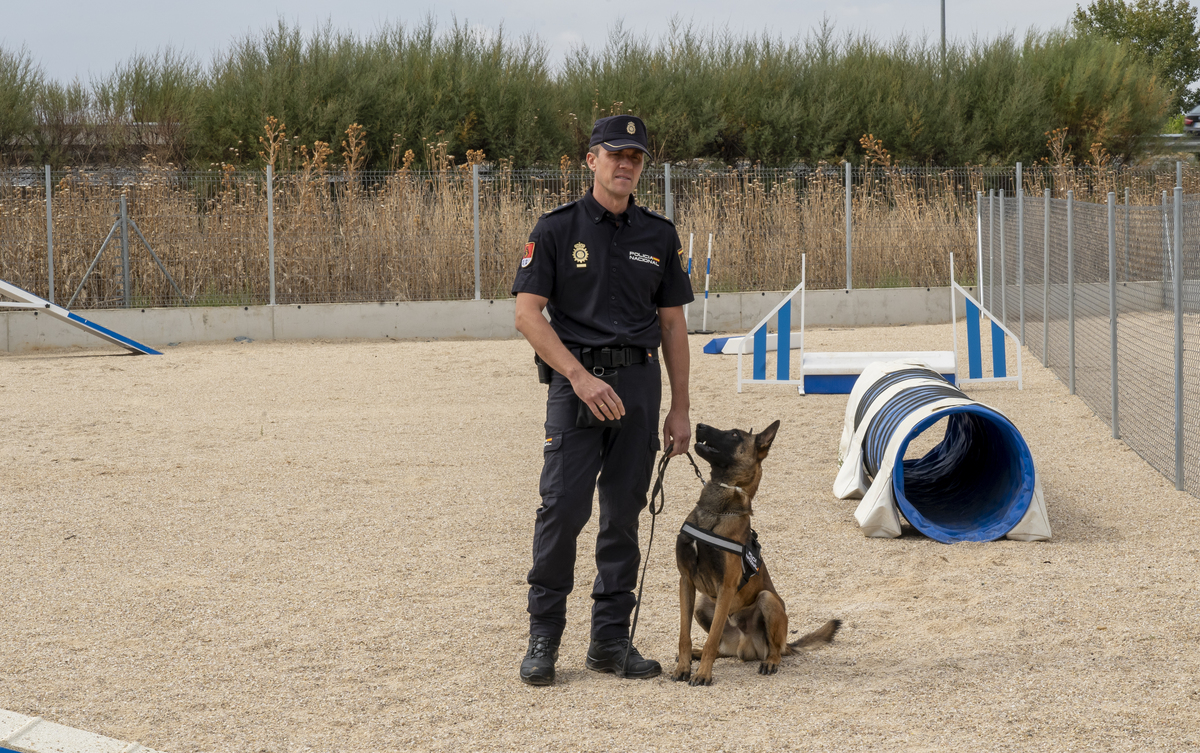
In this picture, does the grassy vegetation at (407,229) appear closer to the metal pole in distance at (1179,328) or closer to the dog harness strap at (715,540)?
the metal pole in distance at (1179,328)

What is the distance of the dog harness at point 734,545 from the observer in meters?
3.80

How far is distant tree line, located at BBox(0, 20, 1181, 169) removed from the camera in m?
23.2

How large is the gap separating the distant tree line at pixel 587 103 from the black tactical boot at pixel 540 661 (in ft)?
63.2

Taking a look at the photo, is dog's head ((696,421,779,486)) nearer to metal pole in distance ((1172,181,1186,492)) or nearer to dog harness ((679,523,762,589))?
dog harness ((679,523,762,589))

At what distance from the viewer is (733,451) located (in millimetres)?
3912

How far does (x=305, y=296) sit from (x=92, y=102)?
9.26m

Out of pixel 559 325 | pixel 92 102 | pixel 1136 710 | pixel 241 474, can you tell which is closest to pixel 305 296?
pixel 92 102

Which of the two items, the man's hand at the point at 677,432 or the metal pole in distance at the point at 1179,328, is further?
the metal pole in distance at the point at 1179,328

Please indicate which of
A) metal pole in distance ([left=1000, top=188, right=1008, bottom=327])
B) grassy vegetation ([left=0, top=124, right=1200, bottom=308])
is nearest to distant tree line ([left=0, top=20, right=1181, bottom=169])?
grassy vegetation ([left=0, top=124, right=1200, bottom=308])

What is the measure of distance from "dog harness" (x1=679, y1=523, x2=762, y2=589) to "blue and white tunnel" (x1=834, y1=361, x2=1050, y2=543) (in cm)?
206

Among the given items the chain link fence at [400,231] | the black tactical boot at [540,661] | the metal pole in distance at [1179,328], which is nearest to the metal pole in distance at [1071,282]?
the metal pole in distance at [1179,328]

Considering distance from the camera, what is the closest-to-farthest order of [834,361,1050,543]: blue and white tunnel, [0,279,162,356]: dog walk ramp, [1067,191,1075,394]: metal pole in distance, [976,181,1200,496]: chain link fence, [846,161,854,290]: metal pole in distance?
[834,361,1050,543]: blue and white tunnel → [976,181,1200,496]: chain link fence → [1067,191,1075,394]: metal pole in distance → [0,279,162,356]: dog walk ramp → [846,161,854,290]: metal pole in distance

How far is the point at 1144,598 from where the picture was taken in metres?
4.70

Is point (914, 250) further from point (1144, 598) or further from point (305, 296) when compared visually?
point (1144, 598)
